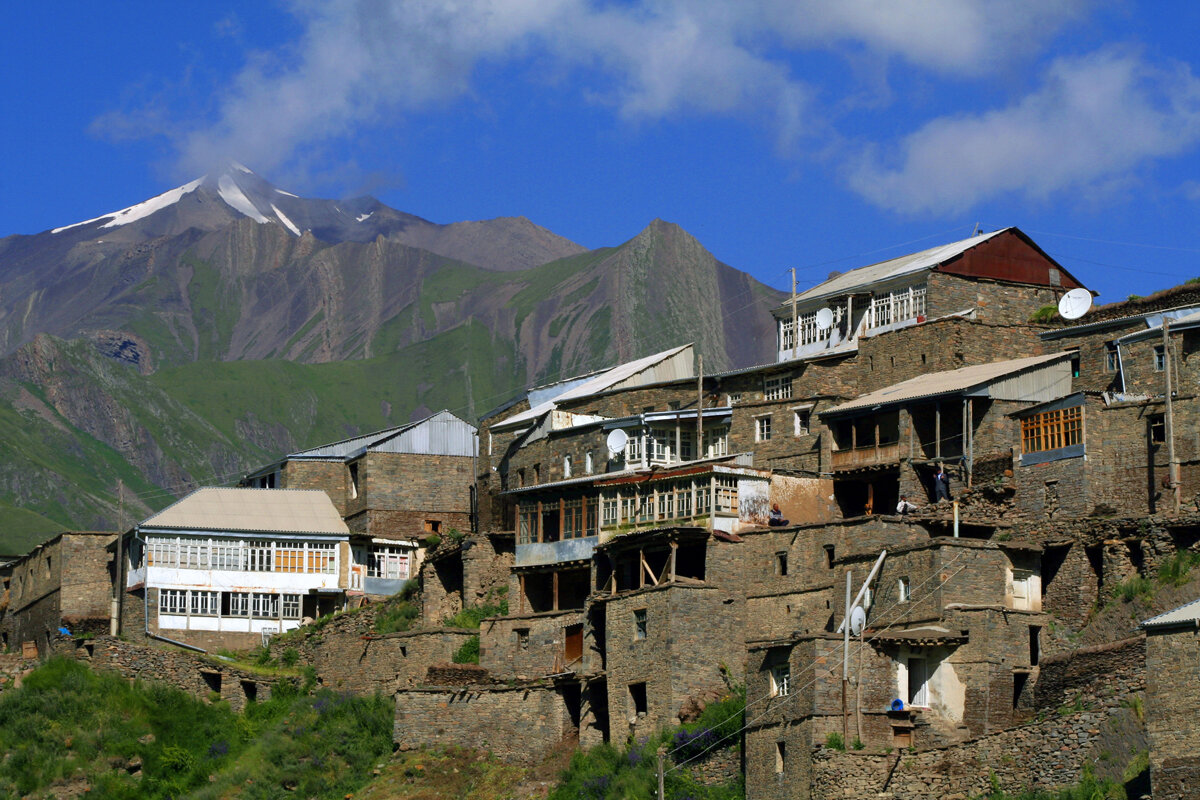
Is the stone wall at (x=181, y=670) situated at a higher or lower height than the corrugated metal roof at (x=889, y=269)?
lower

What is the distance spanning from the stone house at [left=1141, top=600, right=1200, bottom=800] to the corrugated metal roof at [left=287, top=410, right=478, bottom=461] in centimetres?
4717

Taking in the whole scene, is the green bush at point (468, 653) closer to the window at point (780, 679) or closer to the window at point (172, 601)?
the window at point (172, 601)

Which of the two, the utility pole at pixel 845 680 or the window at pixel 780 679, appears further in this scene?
the window at pixel 780 679

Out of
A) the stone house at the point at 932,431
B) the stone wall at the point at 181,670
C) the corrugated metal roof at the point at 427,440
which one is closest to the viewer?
the stone house at the point at 932,431

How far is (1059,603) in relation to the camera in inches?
2244

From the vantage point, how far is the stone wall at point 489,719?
63375 mm

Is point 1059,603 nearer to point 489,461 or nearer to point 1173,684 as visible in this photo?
point 1173,684

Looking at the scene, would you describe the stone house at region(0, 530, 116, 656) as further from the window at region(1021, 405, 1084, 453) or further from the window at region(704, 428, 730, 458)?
the window at region(1021, 405, 1084, 453)

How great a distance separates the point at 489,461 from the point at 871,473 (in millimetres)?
23658

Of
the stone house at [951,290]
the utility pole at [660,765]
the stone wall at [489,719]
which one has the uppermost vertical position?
the stone house at [951,290]

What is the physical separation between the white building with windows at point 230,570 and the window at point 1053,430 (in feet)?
102

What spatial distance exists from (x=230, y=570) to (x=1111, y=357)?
120ft

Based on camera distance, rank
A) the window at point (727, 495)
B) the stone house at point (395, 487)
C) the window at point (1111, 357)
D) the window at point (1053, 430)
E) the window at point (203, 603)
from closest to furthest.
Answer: the window at point (1053, 430) → the window at point (727, 495) → the window at point (1111, 357) → the window at point (203, 603) → the stone house at point (395, 487)

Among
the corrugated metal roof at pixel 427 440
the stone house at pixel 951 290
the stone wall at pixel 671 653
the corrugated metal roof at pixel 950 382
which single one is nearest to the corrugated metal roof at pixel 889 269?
the stone house at pixel 951 290
